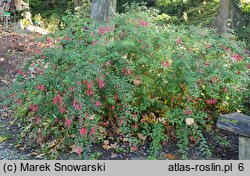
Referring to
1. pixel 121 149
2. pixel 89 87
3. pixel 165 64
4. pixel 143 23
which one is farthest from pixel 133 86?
pixel 143 23

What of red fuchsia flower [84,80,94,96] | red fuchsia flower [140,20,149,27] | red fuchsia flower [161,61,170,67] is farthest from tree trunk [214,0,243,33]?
red fuchsia flower [84,80,94,96]

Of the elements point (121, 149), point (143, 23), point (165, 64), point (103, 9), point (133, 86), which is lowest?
point (121, 149)

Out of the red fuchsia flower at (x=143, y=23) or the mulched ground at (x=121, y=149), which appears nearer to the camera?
the mulched ground at (x=121, y=149)

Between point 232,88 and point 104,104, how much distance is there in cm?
155

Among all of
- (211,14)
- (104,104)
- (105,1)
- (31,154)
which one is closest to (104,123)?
(104,104)

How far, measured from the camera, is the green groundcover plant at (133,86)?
3.89 meters

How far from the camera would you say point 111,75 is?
13.4 feet

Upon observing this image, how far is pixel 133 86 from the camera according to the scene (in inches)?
157

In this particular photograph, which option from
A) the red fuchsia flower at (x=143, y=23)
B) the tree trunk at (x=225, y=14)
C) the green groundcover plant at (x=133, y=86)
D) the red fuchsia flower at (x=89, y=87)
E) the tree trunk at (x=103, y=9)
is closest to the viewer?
the red fuchsia flower at (x=89, y=87)

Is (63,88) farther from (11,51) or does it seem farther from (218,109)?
(11,51)

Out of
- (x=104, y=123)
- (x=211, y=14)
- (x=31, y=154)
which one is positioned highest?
(x=211, y=14)

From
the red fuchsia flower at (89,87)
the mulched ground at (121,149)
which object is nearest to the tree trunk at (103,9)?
the mulched ground at (121,149)

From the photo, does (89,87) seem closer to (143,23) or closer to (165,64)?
(165,64)

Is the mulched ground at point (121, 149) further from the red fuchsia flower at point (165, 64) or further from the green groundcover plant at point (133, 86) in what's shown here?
the red fuchsia flower at point (165, 64)
